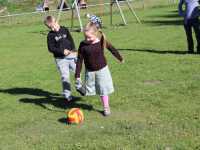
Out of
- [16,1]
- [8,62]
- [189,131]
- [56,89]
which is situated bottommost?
[16,1]

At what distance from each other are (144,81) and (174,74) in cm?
85

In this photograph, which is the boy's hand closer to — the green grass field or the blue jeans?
the blue jeans

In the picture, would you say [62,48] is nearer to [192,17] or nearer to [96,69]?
[96,69]

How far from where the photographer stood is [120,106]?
9.16 m

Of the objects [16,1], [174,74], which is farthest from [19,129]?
[16,1]

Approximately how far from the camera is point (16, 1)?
5238 cm

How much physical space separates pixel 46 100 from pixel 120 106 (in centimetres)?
173

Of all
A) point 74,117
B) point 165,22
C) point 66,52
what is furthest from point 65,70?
point 165,22

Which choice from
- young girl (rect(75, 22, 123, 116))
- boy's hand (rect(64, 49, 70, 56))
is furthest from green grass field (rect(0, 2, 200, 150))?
boy's hand (rect(64, 49, 70, 56))

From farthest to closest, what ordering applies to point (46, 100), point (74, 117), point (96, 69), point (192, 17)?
point (192, 17) → point (46, 100) → point (96, 69) → point (74, 117)

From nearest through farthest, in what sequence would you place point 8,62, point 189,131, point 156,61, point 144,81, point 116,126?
point 189,131
point 116,126
point 144,81
point 156,61
point 8,62

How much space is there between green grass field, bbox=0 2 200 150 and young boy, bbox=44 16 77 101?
0.51 metres

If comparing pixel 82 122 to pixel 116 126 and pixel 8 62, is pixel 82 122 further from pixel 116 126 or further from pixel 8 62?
pixel 8 62

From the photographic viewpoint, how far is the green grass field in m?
7.20
